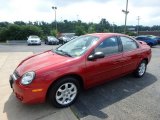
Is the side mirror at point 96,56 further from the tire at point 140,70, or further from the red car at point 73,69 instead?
the tire at point 140,70

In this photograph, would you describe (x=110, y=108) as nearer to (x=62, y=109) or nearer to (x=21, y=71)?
(x=62, y=109)

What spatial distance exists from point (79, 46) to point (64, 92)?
131cm

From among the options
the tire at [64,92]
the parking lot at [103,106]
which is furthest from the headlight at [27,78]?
the parking lot at [103,106]

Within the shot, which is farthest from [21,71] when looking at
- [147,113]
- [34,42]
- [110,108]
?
[34,42]

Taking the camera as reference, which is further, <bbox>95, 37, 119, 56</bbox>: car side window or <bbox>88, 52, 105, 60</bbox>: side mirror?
<bbox>95, 37, 119, 56</bbox>: car side window

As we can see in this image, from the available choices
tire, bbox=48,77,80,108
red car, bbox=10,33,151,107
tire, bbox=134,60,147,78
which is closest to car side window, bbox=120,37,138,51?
red car, bbox=10,33,151,107

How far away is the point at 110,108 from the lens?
12.8 feet

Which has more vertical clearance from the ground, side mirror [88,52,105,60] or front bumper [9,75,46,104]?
side mirror [88,52,105,60]

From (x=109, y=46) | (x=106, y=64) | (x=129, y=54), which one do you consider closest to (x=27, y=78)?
(x=106, y=64)

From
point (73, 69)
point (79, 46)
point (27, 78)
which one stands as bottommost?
point (27, 78)

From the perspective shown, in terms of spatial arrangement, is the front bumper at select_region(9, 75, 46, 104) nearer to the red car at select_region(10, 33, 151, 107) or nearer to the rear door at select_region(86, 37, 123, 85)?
the red car at select_region(10, 33, 151, 107)

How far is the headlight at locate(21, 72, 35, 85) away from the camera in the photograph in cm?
349

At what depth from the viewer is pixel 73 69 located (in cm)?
383

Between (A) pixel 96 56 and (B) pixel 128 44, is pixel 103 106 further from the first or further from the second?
(B) pixel 128 44
